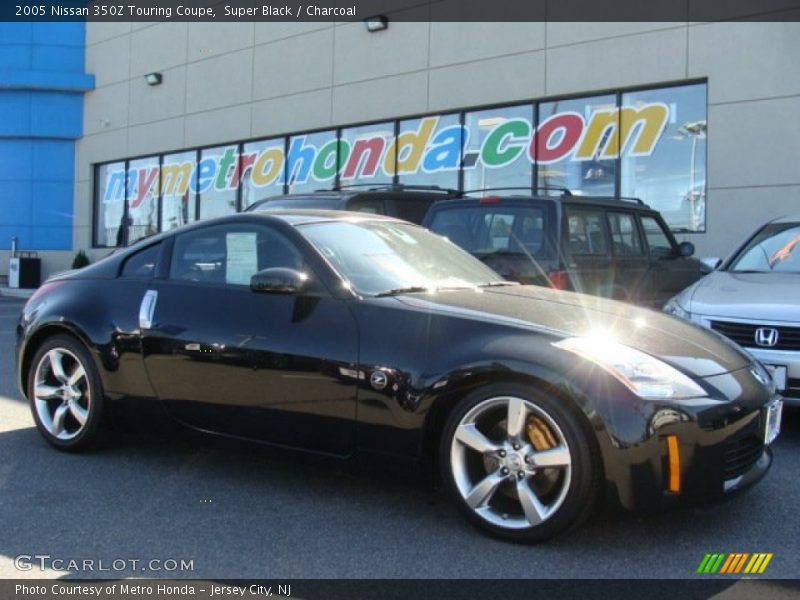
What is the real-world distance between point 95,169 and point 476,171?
1352 cm

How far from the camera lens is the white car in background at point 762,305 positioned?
5.05m

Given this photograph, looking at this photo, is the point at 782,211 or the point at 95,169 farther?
the point at 95,169

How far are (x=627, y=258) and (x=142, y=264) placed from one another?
182 inches

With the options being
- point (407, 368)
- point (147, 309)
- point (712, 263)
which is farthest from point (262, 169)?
point (407, 368)

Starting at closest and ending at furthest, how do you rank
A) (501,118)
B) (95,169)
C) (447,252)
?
1. (447,252)
2. (501,118)
3. (95,169)

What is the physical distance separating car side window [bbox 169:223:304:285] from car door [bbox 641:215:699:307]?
15.3ft

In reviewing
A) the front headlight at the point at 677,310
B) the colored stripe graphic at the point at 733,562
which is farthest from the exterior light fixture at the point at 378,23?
the colored stripe graphic at the point at 733,562

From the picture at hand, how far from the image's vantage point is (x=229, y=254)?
14.9ft

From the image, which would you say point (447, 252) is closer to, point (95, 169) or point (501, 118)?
point (501, 118)

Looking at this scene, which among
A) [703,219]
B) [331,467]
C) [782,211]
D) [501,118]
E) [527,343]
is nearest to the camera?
[527,343]

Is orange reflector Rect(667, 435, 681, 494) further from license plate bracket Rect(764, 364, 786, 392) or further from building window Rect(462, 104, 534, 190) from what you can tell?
building window Rect(462, 104, 534, 190)

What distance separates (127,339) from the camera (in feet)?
15.1

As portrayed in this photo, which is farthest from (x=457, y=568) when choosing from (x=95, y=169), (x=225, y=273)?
(x=95, y=169)

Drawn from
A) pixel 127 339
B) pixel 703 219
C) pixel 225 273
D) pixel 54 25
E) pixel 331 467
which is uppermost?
pixel 54 25
